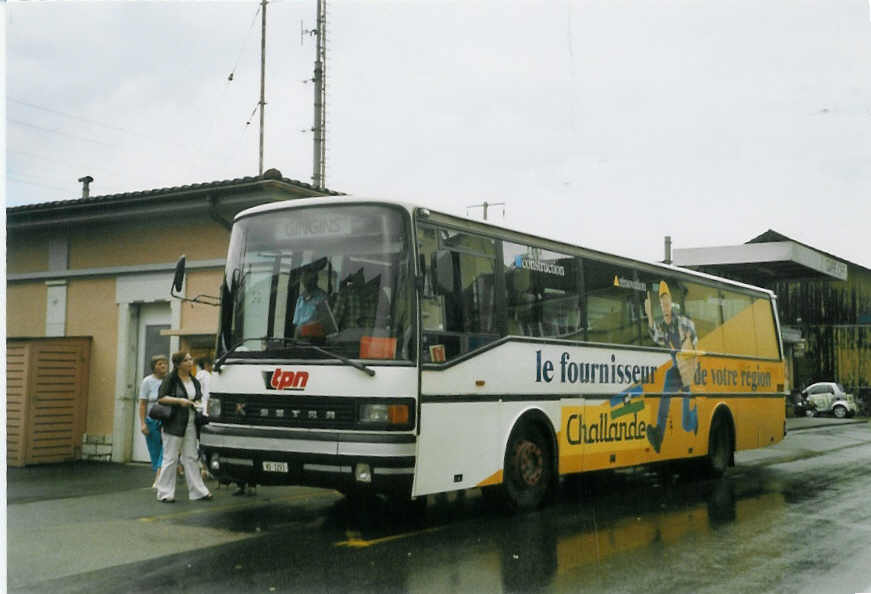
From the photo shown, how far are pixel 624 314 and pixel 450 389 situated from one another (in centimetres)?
408

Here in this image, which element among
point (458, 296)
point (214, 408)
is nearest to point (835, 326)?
point (458, 296)

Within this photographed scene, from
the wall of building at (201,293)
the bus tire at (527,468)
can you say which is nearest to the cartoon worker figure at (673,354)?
the bus tire at (527,468)

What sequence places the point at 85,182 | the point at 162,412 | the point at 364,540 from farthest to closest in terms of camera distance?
the point at 85,182
the point at 162,412
the point at 364,540

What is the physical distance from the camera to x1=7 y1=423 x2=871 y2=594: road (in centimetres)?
Answer: 689

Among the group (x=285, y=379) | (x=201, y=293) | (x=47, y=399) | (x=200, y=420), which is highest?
(x=201, y=293)

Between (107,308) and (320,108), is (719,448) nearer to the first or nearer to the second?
(107,308)

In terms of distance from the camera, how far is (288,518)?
32.1 feet

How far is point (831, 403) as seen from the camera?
4106cm

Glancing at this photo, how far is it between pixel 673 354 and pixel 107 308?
9778mm

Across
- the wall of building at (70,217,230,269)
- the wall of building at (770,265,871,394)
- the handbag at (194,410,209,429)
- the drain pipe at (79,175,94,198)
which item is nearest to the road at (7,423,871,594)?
the handbag at (194,410,209,429)

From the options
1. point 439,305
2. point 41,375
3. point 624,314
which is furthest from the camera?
point 41,375

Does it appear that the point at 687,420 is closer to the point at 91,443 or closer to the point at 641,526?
the point at 641,526

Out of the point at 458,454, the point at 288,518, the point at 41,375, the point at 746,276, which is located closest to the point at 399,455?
the point at 458,454

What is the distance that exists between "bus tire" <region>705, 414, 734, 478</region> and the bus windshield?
7694 millimetres
